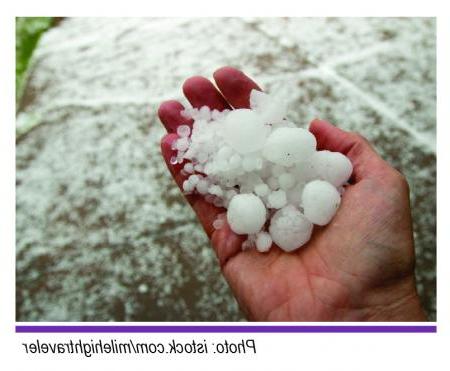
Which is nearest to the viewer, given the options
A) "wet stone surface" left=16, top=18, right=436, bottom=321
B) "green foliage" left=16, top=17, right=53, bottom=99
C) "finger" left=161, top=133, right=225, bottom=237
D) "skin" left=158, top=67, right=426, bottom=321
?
"skin" left=158, top=67, right=426, bottom=321

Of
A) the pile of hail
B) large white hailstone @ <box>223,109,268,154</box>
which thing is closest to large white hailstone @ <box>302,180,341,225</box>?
the pile of hail

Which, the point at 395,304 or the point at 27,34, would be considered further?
the point at 27,34

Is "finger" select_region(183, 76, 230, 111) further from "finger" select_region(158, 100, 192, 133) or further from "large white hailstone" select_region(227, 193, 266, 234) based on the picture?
"large white hailstone" select_region(227, 193, 266, 234)

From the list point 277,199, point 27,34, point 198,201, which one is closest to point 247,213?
point 277,199

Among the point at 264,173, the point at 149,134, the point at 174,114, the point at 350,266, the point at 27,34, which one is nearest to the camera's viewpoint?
the point at 350,266

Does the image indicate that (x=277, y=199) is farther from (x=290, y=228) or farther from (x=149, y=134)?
(x=149, y=134)
